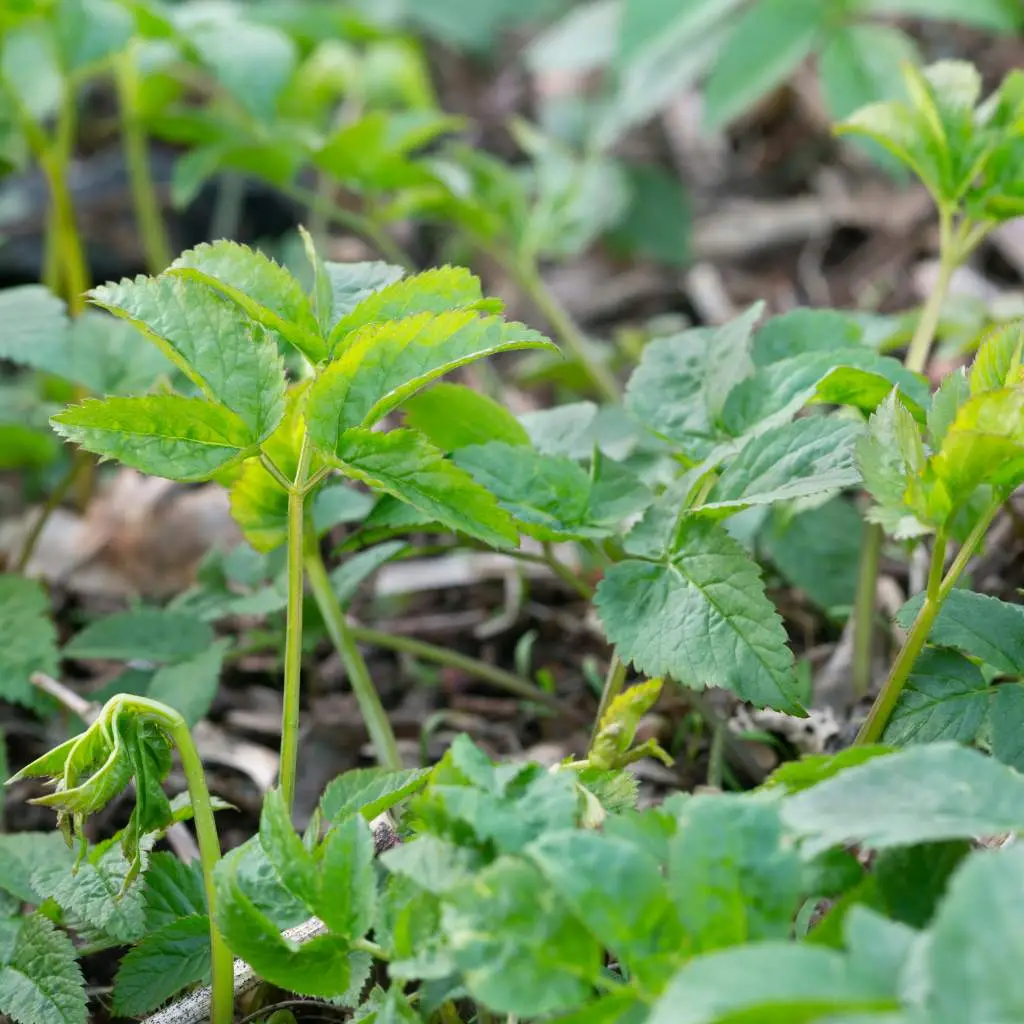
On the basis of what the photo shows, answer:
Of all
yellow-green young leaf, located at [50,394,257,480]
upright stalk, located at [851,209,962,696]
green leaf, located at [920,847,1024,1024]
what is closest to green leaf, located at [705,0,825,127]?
upright stalk, located at [851,209,962,696]

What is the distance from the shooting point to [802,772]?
87 centimetres

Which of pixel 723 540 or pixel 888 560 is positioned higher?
pixel 723 540

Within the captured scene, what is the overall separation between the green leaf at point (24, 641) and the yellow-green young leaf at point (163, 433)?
52 centimetres

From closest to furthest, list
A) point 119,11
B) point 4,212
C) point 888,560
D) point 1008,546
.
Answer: point 1008,546, point 888,560, point 119,11, point 4,212

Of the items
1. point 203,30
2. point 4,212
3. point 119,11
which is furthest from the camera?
point 4,212

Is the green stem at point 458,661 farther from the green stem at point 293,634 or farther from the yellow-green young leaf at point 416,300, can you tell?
the yellow-green young leaf at point 416,300

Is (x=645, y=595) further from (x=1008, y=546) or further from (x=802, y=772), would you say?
(x=1008, y=546)

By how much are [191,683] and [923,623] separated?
84 cm

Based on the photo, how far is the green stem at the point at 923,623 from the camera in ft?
3.21

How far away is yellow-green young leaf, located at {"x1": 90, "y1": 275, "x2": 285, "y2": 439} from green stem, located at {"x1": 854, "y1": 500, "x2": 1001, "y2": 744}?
588 mm

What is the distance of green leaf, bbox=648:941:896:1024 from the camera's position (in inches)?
23.6

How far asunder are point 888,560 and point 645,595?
788 millimetres

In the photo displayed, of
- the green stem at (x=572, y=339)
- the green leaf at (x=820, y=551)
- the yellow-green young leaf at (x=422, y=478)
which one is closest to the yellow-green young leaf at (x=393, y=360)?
the yellow-green young leaf at (x=422, y=478)

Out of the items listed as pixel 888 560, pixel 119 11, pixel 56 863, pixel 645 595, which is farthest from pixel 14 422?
pixel 888 560
